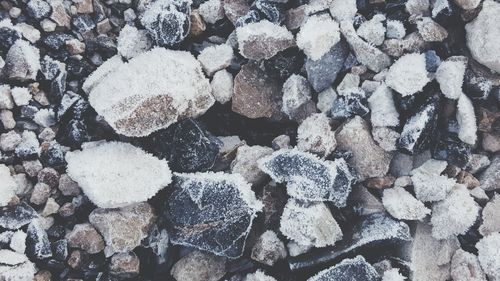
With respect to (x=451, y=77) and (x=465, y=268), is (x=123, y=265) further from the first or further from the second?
(x=451, y=77)

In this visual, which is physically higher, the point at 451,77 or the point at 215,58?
the point at 451,77

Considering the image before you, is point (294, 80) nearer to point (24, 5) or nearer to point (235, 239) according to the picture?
point (235, 239)

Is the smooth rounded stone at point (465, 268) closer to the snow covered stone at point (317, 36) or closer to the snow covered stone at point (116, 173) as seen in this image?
the snow covered stone at point (317, 36)

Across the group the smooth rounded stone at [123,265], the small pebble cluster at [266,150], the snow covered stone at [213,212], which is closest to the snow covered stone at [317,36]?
the small pebble cluster at [266,150]

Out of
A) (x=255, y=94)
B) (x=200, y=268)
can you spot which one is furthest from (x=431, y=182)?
(x=200, y=268)

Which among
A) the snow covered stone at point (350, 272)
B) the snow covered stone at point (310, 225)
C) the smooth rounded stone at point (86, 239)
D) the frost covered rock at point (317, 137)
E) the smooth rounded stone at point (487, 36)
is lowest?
the smooth rounded stone at point (86, 239)

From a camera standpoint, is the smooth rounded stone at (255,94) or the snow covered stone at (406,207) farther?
the smooth rounded stone at (255,94)

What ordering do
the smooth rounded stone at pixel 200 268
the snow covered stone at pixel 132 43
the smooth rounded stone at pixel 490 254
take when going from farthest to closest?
the snow covered stone at pixel 132 43 → the smooth rounded stone at pixel 200 268 → the smooth rounded stone at pixel 490 254
